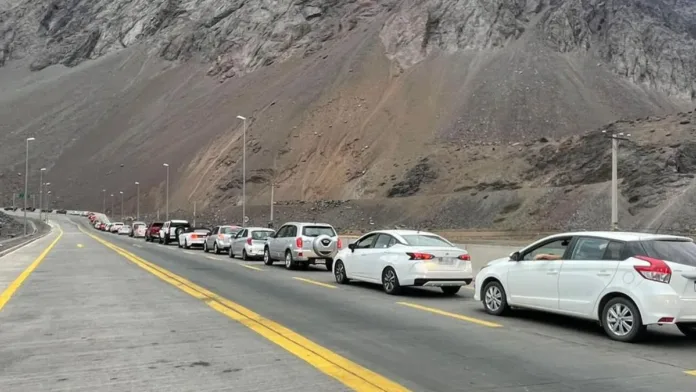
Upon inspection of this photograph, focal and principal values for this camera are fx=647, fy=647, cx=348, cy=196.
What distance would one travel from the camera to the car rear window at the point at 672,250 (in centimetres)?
880

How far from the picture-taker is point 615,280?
888 cm

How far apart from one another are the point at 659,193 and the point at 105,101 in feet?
334

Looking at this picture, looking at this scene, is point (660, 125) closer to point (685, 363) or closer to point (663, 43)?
point (663, 43)

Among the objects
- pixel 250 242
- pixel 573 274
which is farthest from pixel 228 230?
pixel 573 274

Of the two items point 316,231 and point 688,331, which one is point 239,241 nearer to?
point 316,231

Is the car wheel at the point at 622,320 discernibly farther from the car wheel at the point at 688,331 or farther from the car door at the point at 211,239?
the car door at the point at 211,239

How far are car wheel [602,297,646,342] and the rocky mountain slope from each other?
1287 inches

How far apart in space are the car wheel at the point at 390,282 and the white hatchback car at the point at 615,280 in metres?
3.60

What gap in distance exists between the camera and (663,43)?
73.2 meters

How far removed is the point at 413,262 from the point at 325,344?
5.58 meters

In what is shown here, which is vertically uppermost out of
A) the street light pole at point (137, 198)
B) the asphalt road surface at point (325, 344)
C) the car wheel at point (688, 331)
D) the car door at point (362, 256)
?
the street light pole at point (137, 198)

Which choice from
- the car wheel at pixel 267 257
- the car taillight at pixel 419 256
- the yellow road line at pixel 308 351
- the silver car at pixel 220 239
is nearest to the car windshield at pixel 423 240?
the car taillight at pixel 419 256

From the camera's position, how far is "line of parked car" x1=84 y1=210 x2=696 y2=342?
8.49 metres

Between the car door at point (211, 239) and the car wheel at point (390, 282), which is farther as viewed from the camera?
the car door at point (211, 239)
